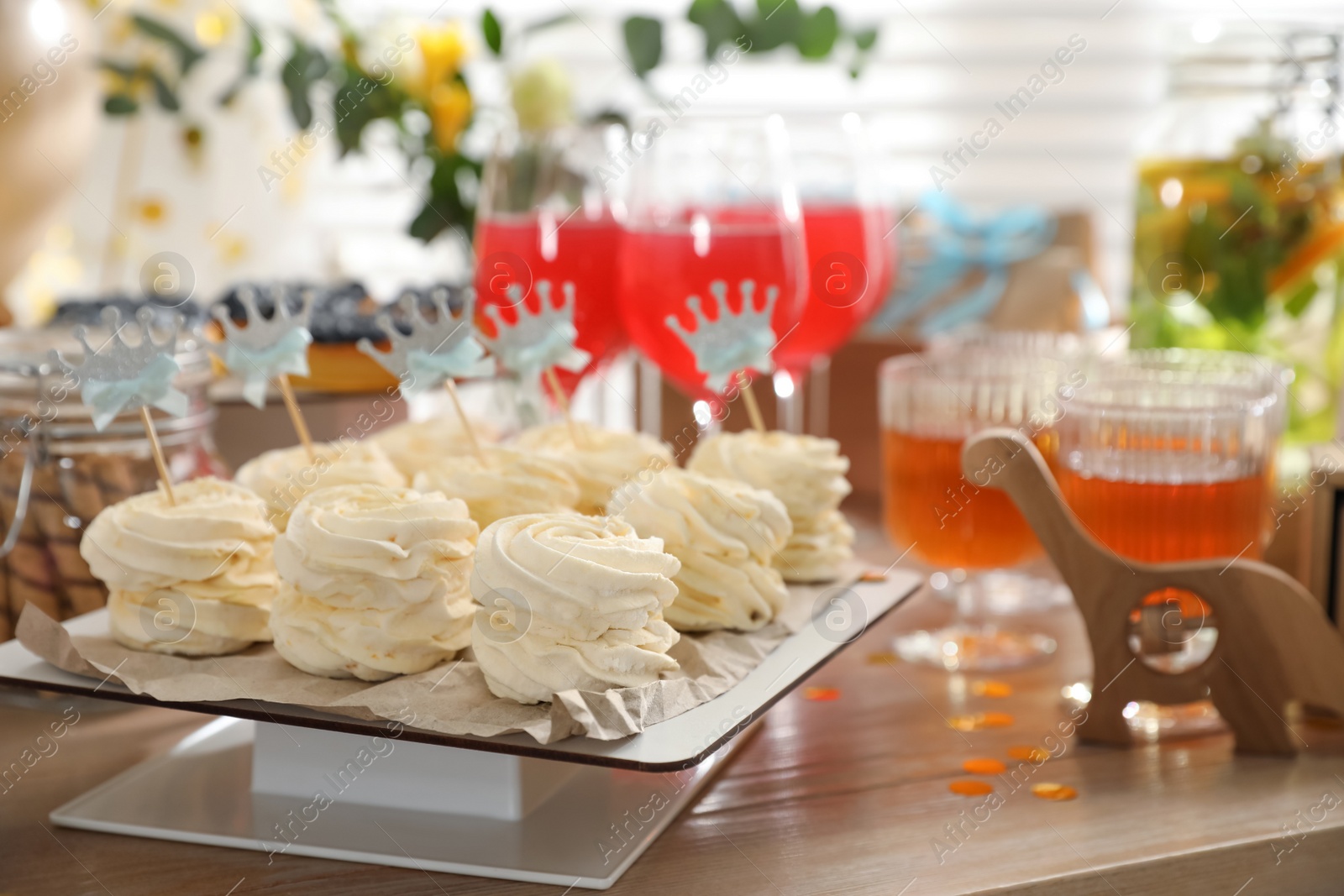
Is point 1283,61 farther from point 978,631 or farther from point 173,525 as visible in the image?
point 173,525

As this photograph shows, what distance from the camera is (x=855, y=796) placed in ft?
2.82

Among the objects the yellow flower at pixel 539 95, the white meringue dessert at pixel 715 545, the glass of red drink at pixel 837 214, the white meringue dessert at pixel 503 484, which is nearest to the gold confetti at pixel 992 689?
the white meringue dessert at pixel 715 545

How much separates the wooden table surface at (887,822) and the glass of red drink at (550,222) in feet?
1.67

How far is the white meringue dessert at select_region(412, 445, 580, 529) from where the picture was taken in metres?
0.93

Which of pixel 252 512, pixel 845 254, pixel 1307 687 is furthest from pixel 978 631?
pixel 252 512

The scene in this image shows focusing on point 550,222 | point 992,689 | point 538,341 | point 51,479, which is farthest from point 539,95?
point 992,689

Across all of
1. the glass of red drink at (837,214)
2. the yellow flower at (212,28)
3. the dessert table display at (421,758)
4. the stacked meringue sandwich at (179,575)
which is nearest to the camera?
the dessert table display at (421,758)

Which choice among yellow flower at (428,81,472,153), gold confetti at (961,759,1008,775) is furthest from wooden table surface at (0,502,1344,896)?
yellow flower at (428,81,472,153)

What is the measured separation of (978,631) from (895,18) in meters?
1.59

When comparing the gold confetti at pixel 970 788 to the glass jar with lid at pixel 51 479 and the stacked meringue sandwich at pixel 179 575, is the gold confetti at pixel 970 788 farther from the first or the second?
the glass jar with lid at pixel 51 479

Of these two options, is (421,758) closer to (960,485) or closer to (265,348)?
(265,348)

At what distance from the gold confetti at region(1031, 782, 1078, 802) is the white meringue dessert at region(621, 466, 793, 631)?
193 mm

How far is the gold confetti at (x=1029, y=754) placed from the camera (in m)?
0.90

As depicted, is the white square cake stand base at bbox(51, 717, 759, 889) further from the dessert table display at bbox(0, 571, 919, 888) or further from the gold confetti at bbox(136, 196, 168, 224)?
the gold confetti at bbox(136, 196, 168, 224)
